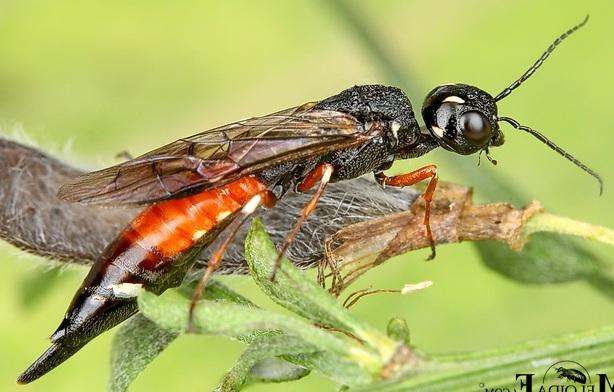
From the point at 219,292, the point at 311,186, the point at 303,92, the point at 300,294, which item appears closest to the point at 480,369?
the point at 300,294

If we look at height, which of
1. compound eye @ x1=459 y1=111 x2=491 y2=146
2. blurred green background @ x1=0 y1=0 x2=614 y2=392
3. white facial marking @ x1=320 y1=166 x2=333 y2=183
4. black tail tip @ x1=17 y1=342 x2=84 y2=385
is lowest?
black tail tip @ x1=17 y1=342 x2=84 y2=385

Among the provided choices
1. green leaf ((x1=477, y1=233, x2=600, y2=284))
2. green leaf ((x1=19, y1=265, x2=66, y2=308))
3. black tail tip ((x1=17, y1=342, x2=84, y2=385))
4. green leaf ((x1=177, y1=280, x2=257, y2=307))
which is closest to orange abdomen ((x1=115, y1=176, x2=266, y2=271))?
green leaf ((x1=177, y1=280, x2=257, y2=307))

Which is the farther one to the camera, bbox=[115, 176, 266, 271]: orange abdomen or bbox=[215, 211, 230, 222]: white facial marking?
bbox=[215, 211, 230, 222]: white facial marking

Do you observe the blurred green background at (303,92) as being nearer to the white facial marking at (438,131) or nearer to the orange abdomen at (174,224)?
the white facial marking at (438,131)

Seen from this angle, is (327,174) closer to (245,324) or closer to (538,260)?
(538,260)

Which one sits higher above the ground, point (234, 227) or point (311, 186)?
point (311, 186)

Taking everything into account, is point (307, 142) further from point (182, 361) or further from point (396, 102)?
point (182, 361)

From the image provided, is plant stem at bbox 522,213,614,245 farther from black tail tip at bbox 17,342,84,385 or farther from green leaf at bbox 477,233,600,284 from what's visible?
black tail tip at bbox 17,342,84,385
